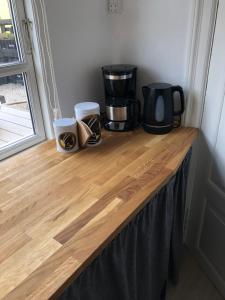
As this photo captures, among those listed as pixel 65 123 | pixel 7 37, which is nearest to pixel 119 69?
pixel 65 123

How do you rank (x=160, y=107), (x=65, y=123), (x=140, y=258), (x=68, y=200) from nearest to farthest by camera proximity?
(x=68, y=200)
(x=140, y=258)
(x=65, y=123)
(x=160, y=107)

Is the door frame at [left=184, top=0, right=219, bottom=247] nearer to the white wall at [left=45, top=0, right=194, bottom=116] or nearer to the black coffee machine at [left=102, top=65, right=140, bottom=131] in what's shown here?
the white wall at [left=45, top=0, right=194, bottom=116]

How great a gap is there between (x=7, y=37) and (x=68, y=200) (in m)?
0.77

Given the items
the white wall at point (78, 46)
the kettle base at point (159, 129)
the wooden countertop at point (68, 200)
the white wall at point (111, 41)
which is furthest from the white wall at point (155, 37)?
the wooden countertop at point (68, 200)

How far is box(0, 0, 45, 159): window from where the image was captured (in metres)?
1.12

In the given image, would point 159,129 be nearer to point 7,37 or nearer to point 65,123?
point 65,123

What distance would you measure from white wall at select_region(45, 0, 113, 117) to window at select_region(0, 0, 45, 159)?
124mm

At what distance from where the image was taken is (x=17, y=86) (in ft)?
4.08

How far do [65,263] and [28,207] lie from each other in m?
0.29

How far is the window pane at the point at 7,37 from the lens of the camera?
1.10 m

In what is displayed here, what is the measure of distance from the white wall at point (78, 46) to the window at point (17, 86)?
0.41ft

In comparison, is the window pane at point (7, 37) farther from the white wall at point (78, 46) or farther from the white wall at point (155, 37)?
the white wall at point (155, 37)

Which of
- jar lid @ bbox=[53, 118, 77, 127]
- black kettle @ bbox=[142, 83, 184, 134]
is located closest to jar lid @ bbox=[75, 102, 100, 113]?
jar lid @ bbox=[53, 118, 77, 127]

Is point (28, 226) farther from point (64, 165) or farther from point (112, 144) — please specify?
point (112, 144)
